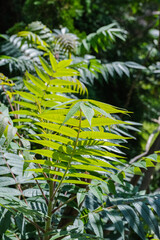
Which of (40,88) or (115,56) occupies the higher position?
(115,56)

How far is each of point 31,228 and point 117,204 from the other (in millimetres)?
350

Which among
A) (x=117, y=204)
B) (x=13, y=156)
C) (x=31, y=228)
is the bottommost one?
(x=31, y=228)

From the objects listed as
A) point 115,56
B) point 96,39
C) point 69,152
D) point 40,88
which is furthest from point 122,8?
point 69,152

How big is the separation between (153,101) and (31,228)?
2.05 m

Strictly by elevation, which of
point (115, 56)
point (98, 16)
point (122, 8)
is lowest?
point (115, 56)

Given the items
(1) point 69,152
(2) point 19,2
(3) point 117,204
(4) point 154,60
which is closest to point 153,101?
(4) point 154,60

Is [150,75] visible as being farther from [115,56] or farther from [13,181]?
[13,181]

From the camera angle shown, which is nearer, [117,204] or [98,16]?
[117,204]

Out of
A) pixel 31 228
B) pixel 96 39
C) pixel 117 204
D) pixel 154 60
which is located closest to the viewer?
pixel 117 204

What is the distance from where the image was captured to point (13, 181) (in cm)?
97

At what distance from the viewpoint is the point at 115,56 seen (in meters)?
2.70

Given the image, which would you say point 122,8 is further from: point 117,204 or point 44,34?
point 117,204

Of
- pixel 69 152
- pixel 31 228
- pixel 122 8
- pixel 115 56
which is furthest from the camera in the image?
pixel 122 8

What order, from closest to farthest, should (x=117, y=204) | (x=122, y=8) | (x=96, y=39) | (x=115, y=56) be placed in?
(x=117, y=204) < (x=96, y=39) < (x=115, y=56) < (x=122, y=8)
